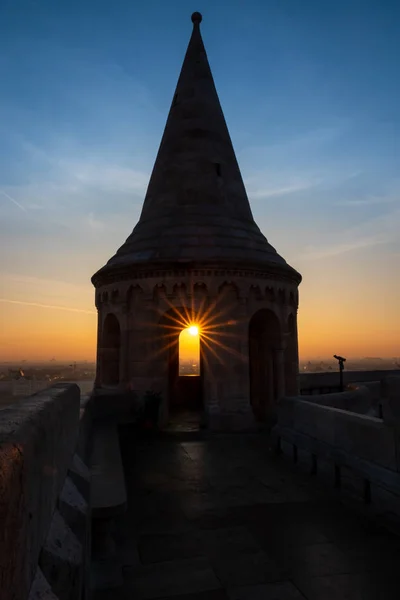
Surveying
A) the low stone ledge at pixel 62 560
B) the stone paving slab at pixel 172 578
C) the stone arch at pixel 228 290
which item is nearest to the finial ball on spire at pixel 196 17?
the stone arch at pixel 228 290

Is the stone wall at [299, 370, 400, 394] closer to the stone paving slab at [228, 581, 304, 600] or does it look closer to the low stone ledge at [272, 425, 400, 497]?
the low stone ledge at [272, 425, 400, 497]

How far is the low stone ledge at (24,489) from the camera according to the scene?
1.35 meters

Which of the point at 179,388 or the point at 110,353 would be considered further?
the point at 179,388

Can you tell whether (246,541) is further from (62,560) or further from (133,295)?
(133,295)

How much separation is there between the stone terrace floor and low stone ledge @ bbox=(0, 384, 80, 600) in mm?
1968

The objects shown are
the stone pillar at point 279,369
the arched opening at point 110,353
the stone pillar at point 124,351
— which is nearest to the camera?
the stone pillar at point 124,351

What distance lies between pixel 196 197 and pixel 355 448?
28.7ft

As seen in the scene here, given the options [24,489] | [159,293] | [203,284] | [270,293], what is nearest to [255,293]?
[270,293]

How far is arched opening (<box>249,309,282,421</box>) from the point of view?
12.1 m

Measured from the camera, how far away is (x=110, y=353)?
12773mm

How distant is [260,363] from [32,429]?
37.9 ft

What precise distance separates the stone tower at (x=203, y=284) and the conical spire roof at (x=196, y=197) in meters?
0.03

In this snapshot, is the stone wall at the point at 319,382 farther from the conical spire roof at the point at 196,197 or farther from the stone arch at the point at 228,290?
the stone arch at the point at 228,290

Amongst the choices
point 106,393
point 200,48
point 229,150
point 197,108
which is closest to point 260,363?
point 106,393
